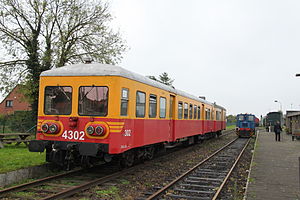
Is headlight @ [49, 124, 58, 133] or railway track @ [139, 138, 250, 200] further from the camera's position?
headlight @ [49, 124, 58, 133]

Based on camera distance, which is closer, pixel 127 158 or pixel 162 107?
pixel 127 158

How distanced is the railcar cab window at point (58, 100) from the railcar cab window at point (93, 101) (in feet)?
1.20

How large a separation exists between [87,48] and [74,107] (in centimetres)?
1519

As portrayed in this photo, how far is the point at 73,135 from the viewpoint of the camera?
782 centimetres

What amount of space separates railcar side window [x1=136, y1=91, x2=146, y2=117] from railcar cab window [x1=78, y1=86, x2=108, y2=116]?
128 centimetres

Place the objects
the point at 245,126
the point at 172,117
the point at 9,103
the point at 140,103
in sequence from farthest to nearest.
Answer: the point at 9,103, the point at 245,126, the point at 172,117, the point at 140,103

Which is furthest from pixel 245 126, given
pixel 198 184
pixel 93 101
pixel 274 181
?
pixel 93 101

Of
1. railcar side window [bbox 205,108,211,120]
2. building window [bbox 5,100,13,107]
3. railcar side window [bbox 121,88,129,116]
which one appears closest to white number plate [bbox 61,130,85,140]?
railcar side window [bbox 121,88,129,116]

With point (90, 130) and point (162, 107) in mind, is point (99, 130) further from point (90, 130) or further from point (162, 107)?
point (162, 107)

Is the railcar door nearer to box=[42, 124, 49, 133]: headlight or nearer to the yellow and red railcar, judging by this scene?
the yellow and red railcar

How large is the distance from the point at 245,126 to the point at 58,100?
23.1 meters

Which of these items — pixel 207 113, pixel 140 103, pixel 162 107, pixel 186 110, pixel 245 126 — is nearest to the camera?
pixel 140 103

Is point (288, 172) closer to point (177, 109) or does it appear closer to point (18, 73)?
point (177, 109)

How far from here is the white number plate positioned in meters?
7.74
